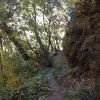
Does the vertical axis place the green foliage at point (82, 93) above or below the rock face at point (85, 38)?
below

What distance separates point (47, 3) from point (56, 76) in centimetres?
499

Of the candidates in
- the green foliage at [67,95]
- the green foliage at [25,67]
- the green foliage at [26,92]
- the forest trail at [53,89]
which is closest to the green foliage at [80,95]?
the green foliage at [67,95]

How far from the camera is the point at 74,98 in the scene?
8.08m

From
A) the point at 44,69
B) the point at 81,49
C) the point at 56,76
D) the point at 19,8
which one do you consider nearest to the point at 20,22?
the point at 19,8

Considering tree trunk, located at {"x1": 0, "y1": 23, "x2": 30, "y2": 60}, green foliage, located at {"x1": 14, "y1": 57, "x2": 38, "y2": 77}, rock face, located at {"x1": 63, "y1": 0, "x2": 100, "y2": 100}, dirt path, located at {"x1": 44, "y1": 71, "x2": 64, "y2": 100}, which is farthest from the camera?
green foliage, located at {"x1": 14, "y1": 57, "x2": 38, "y2": 77}

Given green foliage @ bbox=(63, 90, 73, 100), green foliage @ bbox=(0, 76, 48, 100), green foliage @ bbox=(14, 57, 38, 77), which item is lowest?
green foliage @ bbox=(63, 90, 73, 100)

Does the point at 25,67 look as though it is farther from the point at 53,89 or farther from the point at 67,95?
the point at 67,95

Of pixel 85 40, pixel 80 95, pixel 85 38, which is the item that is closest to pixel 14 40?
pixel 85 38

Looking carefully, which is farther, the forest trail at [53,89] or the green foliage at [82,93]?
the forest trail at [53,89]

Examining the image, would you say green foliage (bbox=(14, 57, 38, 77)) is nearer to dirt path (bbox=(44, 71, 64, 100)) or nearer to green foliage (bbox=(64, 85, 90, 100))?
dirt path (bbox=(44, 71, 64, 100))

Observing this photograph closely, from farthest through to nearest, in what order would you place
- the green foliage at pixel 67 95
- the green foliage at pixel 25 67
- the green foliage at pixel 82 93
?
1. the green foliage at pixel 25 67
2. the green foliage at pixel 67 95
3. the green foliage at pixel 82 93

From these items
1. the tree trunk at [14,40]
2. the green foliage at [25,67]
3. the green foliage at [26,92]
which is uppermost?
the tree trunk at [14,40]

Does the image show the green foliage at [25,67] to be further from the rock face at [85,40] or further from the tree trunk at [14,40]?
the rock face at [85,40]

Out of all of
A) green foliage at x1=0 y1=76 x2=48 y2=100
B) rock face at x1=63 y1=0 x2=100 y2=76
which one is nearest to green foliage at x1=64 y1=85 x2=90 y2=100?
rock face at x1=63 y1=0 x2=100 y2=76
